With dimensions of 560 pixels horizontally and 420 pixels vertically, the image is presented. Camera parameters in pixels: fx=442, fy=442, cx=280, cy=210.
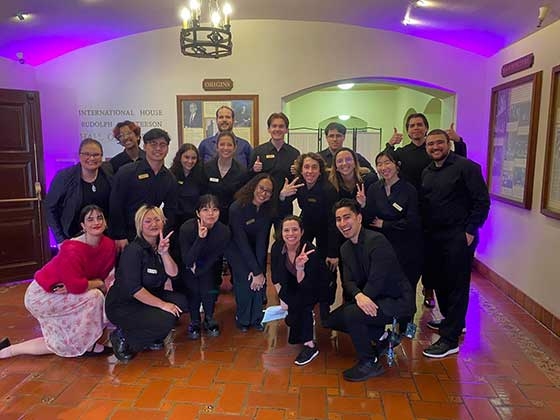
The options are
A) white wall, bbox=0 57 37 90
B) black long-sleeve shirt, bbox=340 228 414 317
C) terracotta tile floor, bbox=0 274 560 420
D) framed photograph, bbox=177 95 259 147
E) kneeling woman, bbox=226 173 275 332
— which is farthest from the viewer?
framed photograph, bbox=177 95 259 147

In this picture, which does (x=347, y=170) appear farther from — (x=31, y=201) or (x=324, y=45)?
(x=31, y=201)

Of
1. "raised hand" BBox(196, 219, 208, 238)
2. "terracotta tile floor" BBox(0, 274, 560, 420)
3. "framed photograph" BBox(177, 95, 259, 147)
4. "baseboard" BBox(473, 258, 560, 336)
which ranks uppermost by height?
"framed photograph" BBox(177, 95, 259, 147)

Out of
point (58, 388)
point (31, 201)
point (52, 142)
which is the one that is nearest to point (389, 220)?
point (58, 388)

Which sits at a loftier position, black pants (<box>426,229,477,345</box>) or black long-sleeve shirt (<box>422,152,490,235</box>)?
black long-sleeve shirt (<box>422,152,490,235</box>)

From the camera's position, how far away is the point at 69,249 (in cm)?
288

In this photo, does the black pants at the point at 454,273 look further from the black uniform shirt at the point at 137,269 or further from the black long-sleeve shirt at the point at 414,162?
the black uniform shirt at the point at 137,269

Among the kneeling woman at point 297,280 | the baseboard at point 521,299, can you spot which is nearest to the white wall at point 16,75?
the kneeling woman at point 297,280

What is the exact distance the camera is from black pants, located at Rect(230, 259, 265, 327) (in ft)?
11.3

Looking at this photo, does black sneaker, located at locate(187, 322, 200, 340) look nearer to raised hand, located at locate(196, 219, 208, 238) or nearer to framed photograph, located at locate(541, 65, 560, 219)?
raised hand, located at locate(196, 219, 208, 238)

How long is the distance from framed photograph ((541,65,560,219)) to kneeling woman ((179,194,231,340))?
8.44ft

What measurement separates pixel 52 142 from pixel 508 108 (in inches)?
207

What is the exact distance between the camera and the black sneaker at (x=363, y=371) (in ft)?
8.96

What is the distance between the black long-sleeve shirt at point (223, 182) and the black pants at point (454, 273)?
1620 mm

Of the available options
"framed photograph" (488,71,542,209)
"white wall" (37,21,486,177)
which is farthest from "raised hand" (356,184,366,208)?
"white wall" (37,21,486,177)
